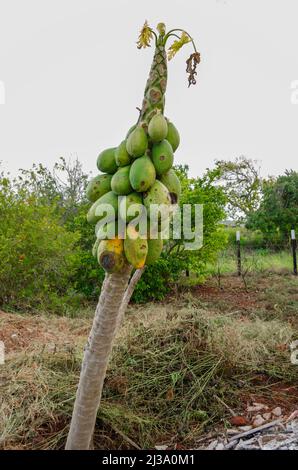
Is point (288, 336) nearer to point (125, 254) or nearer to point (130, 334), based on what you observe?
point (130, 334)

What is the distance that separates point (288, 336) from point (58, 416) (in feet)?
8.78

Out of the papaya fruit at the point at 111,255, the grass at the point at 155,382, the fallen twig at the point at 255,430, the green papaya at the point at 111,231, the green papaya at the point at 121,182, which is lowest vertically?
the fallen twig at the point at 255,430

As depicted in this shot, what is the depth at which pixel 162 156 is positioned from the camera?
2.09 metres

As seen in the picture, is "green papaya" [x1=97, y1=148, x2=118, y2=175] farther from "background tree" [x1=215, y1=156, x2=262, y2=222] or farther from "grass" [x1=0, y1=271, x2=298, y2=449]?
"background tree" [x1=215, y1=156, x2=262, y2=222]

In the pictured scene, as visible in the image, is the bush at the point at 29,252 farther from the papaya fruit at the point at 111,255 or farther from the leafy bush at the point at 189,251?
the papaya fruit at the point at 111,255

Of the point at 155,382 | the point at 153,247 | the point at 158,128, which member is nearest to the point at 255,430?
the point at 155,382

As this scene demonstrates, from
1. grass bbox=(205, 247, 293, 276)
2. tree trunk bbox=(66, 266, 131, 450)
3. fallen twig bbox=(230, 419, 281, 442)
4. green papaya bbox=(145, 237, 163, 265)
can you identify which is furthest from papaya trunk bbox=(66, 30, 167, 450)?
grass bbox=(205, 247, 293, 276)

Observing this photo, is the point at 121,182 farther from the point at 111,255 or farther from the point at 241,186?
the point at 241,186

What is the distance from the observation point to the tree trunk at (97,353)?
2189 mm

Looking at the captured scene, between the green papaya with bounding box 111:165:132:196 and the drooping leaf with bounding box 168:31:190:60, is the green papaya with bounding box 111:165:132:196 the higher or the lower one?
the lower one

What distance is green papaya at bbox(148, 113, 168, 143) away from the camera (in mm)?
2031

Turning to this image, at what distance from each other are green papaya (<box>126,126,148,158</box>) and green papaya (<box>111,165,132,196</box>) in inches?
3.3

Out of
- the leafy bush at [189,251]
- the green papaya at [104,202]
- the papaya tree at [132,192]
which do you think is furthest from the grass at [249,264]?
the green papaya at [104,202]

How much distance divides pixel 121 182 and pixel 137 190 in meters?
0.09
